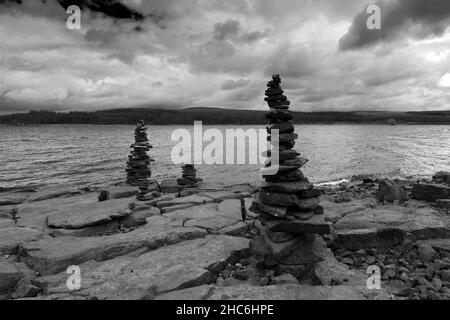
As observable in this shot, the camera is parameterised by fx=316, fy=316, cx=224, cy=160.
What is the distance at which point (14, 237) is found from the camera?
11.8 metres

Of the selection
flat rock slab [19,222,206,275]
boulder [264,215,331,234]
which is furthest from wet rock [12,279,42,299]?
boulder [264,215,331,234]

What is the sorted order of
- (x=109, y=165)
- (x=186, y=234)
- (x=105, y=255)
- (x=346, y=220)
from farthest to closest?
1. (x=109, y=165)
2. (x=346, y=220)
3. (x=186, y=234)
4. (x=105, y=255)

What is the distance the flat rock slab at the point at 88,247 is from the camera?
970 cm

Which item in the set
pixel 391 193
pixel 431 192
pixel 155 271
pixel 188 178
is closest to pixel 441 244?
pixel 391 193

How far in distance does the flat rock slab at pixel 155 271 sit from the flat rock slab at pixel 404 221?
482 cm

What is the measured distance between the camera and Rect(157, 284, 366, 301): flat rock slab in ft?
23.4

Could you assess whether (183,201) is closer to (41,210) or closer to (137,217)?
(137,217)

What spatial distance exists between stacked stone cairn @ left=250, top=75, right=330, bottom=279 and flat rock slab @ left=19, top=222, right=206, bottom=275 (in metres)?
3.28

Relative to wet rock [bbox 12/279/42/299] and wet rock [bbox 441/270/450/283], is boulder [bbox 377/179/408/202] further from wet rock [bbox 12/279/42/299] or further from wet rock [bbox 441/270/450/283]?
wet rock [bbox 12/279/42/299]

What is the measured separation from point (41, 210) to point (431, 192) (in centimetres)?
2056

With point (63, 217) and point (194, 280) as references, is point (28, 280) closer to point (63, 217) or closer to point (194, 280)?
point (194, 280)

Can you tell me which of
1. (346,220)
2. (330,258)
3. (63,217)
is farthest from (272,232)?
(63,217)

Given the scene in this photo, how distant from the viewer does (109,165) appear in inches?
1837
